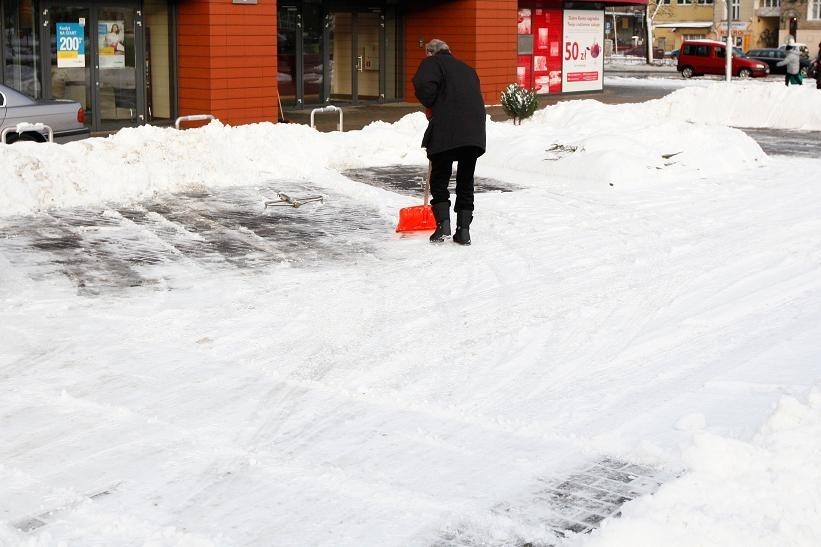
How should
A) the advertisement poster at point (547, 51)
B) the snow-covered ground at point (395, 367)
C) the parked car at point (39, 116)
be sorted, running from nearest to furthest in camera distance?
the snow-covered ground at point (395, 367), the parked car at point (39, 116), the advertisement poster at point (547, 51)

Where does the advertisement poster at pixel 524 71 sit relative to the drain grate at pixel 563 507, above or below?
above

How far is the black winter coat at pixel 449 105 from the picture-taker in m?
9.60

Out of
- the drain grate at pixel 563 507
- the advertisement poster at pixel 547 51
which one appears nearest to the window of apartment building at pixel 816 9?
the advertisement poster at pixel 547 51

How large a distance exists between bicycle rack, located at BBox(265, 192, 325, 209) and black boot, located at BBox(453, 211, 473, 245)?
2.71m

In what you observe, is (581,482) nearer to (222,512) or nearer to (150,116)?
(222,512)

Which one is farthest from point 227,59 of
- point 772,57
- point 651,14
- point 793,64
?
point 651,14

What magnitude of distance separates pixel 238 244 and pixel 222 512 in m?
5.82

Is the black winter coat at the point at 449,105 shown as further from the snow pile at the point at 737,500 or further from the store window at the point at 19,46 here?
the store window at the point at 19,46

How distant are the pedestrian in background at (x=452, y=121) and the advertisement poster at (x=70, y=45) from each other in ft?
39.4

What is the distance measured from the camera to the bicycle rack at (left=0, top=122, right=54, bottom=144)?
13.6 m

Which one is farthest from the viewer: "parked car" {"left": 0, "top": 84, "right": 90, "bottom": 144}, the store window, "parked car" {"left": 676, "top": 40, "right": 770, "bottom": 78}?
"parked car" {"left": 676, "top": 40, "right": 770, "bottom": 78}

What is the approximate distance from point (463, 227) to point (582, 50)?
964 inches

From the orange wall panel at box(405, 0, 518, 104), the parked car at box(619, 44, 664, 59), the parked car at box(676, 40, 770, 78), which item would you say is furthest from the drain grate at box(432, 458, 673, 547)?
the parked car at box(619, 44, 664, 59)

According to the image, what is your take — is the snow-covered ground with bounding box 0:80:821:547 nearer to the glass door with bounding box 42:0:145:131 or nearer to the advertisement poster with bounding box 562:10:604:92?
the glass door with bounding box 42:0:145:131
